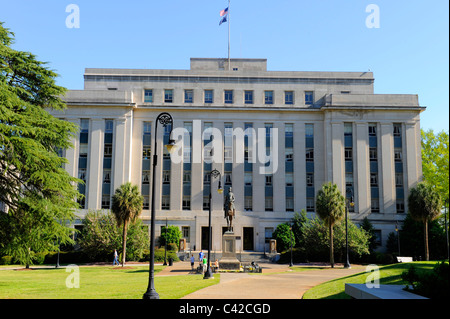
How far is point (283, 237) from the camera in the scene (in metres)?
52.8

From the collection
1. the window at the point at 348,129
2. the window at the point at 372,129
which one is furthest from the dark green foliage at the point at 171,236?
the window at the point at 372,129

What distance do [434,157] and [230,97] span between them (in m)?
31.6

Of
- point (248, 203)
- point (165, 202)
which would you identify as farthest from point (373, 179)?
point (165, 202)

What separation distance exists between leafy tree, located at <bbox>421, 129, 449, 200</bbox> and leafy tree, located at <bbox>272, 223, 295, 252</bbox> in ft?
71.2

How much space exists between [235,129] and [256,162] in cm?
562

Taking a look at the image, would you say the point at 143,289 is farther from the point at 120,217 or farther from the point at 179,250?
the point at 179,250

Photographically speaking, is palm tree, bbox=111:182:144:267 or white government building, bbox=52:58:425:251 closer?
palm tree, bbox=111:182:144:267

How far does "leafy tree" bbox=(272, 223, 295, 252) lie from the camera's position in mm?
52250

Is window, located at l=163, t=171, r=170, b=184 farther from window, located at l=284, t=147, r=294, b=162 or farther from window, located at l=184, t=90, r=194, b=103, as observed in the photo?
window, located at l=284, t=147, r=294, b=162

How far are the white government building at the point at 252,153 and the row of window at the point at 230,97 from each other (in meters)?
0.42

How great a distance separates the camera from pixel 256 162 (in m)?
59.6

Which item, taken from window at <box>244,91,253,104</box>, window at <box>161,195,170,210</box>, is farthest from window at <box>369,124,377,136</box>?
window at <box>161,195,170,210</box>

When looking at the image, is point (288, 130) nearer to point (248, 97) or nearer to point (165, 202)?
point (248, 97)

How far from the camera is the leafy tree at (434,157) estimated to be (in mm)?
58069
